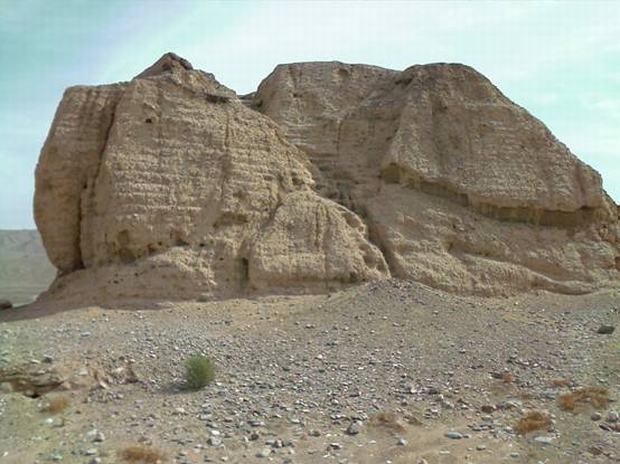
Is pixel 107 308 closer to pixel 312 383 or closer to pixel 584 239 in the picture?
pixel 312 383

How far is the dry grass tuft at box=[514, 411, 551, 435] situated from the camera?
9289 mm

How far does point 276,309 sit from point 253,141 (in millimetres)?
3729

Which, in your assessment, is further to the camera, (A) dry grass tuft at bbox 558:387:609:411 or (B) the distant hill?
(B) the distant hill

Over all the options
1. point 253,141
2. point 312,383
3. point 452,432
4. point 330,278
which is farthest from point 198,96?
point 452,432

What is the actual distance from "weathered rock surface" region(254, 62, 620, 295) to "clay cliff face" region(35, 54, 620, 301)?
0.03 meters

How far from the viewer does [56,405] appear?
31.3 ft

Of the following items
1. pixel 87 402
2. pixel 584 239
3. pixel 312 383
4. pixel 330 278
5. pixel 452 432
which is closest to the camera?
pixel 452 432

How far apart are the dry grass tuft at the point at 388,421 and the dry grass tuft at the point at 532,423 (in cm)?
146

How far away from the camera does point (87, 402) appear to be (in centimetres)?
974

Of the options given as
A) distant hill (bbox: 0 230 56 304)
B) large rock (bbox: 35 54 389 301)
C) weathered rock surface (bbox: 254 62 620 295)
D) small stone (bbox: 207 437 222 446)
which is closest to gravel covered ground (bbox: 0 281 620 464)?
small stone (bbox: 207 437 222 446)

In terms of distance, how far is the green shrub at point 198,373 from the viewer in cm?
1010

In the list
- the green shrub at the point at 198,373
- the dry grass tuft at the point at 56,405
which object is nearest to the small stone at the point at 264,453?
the green shrub at the point at 198,373

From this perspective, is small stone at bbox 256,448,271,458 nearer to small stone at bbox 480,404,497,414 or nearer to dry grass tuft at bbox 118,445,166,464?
dry grass tuft at bbox 118,445,166,464

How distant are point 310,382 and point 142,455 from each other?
9.60 feet
